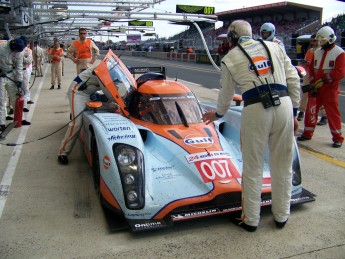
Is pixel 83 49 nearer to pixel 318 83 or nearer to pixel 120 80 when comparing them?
pixel 120 80

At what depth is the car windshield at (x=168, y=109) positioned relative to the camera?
423 cm

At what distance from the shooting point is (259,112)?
306 cm

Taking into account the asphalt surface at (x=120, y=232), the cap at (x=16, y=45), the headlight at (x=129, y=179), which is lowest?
the asphalt surface at (x=120, y=232)

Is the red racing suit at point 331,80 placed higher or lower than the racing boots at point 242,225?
higher

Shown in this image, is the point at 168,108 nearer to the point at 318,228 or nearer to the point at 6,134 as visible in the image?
the point at 318,228

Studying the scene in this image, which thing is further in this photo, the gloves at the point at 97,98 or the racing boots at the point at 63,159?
the gloves at the point at 97,98

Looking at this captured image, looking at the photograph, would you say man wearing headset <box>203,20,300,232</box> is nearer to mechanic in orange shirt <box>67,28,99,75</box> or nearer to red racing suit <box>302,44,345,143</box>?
red racing suit <box>302,44,345,143</box>

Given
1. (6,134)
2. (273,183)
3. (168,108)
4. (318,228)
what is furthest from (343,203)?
(6,134)

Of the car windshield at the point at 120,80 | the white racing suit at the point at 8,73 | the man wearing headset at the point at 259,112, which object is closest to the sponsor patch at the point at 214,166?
the man wearing headset at the point at 259,112

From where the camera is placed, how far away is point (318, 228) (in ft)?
10.9

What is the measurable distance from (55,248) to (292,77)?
2560mm

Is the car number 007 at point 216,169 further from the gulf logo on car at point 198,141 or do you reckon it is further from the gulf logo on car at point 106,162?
the gulf logo on car at point 106,162

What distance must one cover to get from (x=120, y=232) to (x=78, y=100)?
2.59 m

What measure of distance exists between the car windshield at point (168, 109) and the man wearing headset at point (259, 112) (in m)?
1.01
